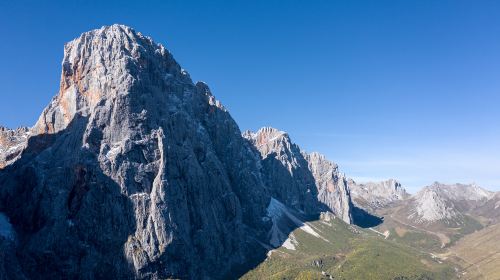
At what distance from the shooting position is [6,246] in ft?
634

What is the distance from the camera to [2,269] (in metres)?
177

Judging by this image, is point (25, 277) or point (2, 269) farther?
point (25, 277)

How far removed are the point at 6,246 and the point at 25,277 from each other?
49.8 ft

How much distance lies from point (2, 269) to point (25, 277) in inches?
717

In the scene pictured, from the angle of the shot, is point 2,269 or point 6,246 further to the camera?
point 6,246

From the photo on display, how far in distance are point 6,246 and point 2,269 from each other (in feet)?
60.8

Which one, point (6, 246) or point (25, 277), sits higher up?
point (6, 246)

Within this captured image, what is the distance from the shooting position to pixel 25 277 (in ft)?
634
